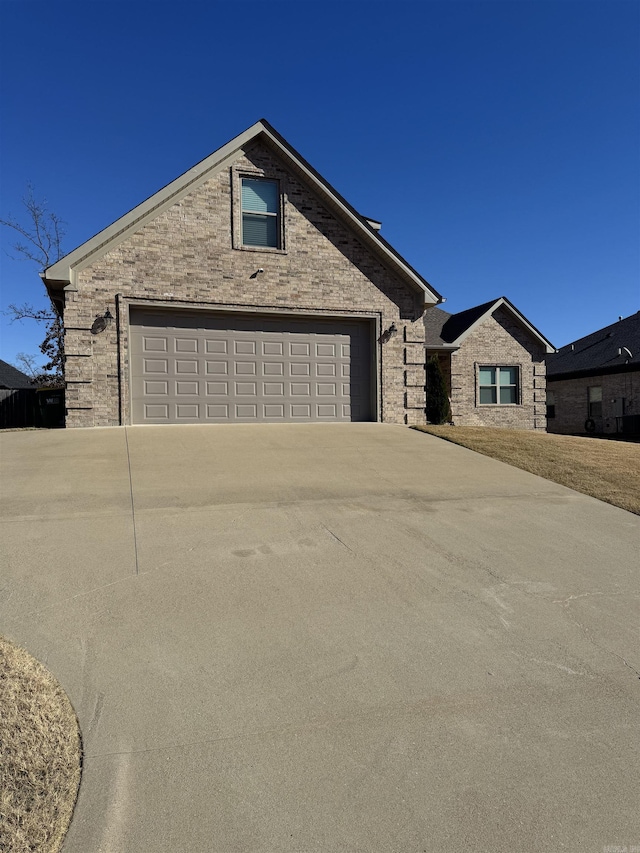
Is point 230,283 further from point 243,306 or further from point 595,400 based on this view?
point 595,400

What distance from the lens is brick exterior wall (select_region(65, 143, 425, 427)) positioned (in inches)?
480

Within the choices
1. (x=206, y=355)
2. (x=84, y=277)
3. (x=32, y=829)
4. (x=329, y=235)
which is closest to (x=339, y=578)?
(x=32, y=829)

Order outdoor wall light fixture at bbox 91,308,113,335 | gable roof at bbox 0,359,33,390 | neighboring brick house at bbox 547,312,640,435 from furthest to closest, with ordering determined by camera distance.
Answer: gable roof at bbox 0,359,33,390 < neighboring brick house at bbox 547,312,640,435 < outdoor wall light fixture at bbox 91,308,113,335

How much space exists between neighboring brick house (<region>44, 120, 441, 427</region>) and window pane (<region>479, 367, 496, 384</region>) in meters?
7.15

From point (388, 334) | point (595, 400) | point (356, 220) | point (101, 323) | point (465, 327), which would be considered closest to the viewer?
point (101, 323)

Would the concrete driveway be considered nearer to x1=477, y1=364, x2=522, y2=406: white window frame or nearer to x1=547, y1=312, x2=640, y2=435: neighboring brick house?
x1=477, y1=364, x2=522, y2=406: white window frame

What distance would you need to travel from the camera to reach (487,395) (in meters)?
21.0

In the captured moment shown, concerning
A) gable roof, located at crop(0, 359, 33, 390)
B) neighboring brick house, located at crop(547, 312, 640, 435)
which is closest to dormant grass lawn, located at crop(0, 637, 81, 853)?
neighboring brick house, located at crop(547, 312, 640, 435)

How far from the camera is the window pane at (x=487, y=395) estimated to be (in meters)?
21.0

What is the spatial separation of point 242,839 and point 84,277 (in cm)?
1205

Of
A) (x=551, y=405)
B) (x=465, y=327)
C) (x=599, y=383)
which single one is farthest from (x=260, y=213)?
(x=551, y=405)

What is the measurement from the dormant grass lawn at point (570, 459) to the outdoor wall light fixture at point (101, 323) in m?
7.71

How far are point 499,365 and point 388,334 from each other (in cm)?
852

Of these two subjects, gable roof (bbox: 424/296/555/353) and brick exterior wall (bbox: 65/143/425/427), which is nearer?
brick exterior wall (bbox: 65/143/425/427)
